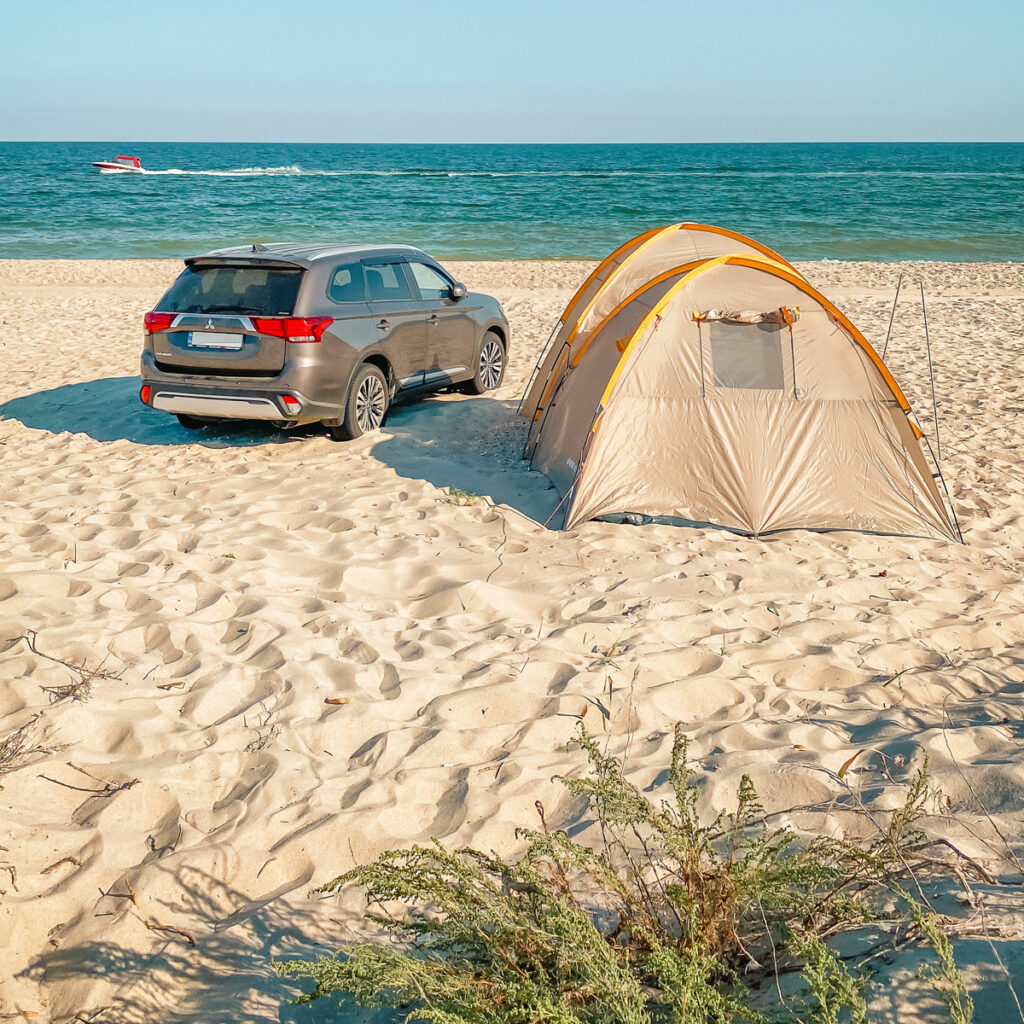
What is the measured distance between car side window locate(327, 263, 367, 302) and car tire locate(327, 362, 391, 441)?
0.65m

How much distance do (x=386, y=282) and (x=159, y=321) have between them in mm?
2218

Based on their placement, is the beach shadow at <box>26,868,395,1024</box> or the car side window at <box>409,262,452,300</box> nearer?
the beach shadow at <box>26,868,395,1024</box>

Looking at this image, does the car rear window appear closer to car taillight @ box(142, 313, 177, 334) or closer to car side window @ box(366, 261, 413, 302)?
car taillight @ box(142, 313, 177, 334)

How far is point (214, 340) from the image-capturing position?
8.21 meters

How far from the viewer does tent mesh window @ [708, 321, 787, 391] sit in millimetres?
6926

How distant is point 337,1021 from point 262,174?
3003 inches

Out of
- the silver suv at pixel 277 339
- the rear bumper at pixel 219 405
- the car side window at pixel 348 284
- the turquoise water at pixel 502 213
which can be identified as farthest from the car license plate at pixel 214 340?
the turquoise water at pixel 502 213

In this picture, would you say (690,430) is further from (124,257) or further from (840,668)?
(124,257)

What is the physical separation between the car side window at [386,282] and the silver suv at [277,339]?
2 cm

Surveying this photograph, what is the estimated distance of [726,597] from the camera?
5.73 m

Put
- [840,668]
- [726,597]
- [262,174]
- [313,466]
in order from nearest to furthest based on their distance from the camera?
[840,668] → [726,597] → [313,466] → [262,174]

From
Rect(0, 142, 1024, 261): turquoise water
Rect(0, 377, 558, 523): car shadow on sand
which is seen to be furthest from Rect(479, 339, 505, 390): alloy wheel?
Rect(0, 142, 1024, 261): turquoise water

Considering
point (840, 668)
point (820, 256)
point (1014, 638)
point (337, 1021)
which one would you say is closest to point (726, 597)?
point (840, 668)

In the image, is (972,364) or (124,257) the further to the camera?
(124,257)
